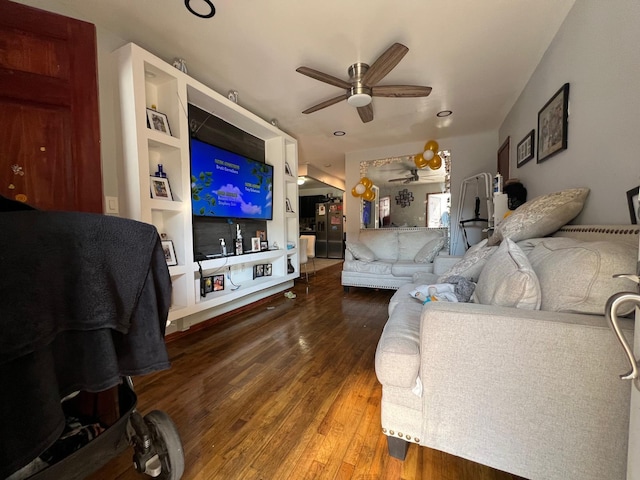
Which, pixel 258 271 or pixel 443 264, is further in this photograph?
pixel 258 271

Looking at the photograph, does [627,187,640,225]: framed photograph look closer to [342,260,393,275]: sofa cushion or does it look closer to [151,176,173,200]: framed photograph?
[342,260,393,275]: sofa cushion

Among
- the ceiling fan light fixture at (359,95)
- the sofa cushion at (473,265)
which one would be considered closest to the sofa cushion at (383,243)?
the sofa cushion at (473,265)

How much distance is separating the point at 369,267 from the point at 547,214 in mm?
2199

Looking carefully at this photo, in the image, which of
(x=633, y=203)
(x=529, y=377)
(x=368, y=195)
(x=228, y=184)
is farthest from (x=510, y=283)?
(x=368, y=195)

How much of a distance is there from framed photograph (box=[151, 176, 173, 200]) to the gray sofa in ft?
6.49

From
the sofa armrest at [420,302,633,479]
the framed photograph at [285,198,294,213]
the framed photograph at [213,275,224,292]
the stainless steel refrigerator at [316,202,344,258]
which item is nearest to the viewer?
the sofa armrest at [420,302,633,479]

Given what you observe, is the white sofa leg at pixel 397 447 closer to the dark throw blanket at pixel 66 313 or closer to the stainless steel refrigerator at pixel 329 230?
the dark throw blanket at pixel 66 313

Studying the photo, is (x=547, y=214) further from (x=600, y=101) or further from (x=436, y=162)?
(x=436, y=162)

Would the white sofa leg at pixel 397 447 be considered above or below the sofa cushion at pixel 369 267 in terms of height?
below

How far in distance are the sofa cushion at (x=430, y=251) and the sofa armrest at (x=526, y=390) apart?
8.78 ft

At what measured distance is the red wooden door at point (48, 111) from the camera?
103cm

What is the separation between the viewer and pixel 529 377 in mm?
746

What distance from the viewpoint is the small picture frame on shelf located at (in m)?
3.13

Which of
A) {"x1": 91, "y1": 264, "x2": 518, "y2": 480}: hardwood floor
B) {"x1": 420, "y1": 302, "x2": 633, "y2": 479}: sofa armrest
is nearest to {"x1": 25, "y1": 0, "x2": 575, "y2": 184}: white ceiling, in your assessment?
{"x1": 420, "y1": 302, "x2": 633, "y2": 479}: sofa armrest
